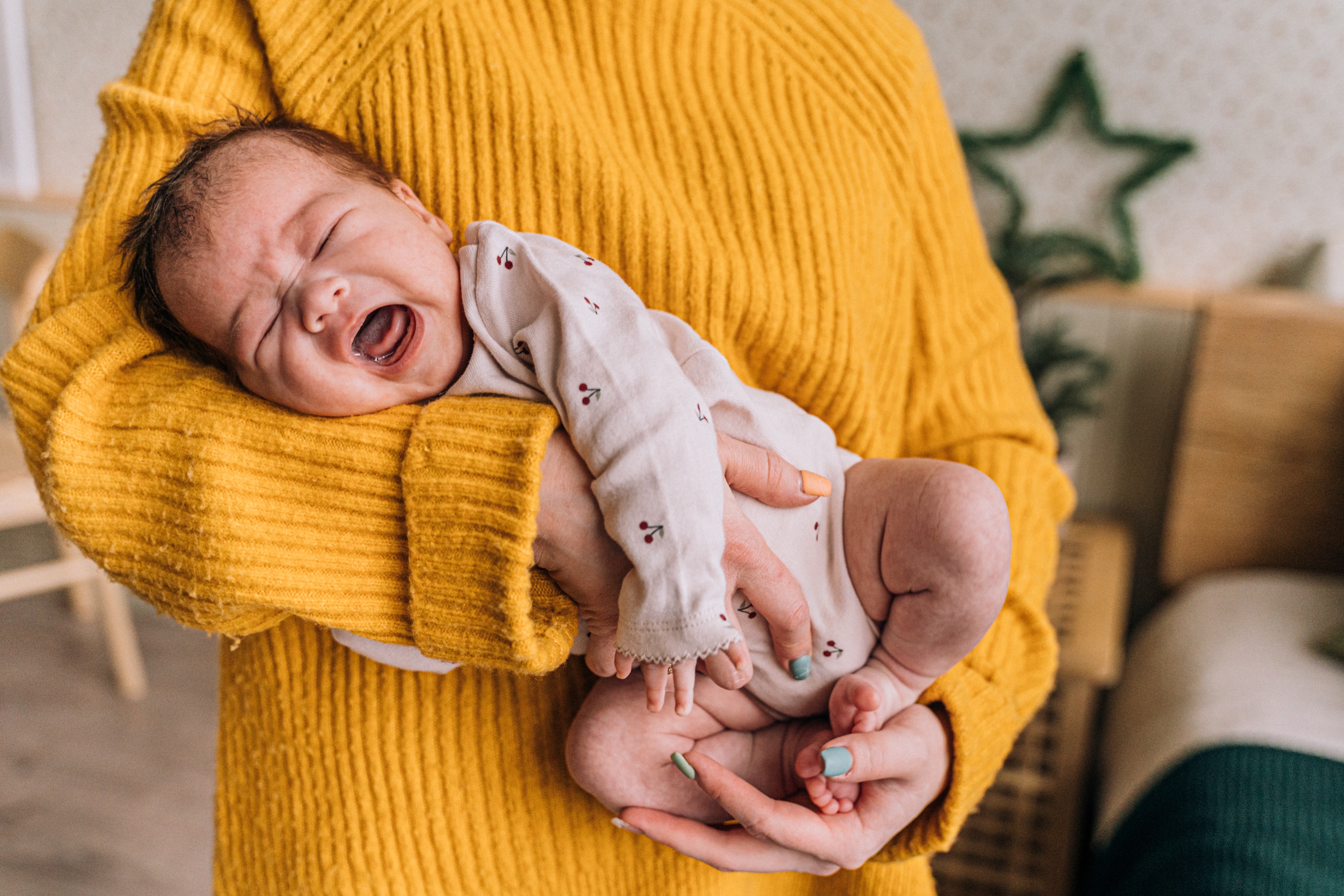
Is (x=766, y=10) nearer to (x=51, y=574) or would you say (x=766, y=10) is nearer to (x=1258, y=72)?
(x=1258, y=72)

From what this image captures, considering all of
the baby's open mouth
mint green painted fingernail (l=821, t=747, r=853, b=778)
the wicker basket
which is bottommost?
the wicker basket

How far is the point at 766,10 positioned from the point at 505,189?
305 mm

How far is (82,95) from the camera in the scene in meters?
2.71

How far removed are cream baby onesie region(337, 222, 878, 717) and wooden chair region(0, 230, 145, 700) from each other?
2.27 metres

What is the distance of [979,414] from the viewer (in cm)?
91

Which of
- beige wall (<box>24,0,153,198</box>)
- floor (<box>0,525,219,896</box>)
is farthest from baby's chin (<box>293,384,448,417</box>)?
beige wall (<box>24,0,153,198</box>)

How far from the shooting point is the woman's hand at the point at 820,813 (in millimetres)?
668

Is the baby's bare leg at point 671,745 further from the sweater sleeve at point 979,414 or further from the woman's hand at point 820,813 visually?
the sweater sleeve at point 979,414

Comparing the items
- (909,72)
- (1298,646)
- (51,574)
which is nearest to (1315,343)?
(1298,646)

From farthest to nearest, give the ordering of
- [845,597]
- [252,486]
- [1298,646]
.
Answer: [1298,646] < [845,597] < [252,486]

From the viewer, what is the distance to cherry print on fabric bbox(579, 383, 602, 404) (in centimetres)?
62

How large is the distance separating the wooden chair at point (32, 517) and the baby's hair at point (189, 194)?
6.71 ft

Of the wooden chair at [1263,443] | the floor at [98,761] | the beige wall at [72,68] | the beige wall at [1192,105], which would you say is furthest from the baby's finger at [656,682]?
the beige wall at [72,68]

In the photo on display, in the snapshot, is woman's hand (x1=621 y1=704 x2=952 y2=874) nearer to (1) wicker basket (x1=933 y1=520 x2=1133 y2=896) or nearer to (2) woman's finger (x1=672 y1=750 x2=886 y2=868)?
(2) woman's finger (x1=672 y1=750 x2=886 y2=868)
